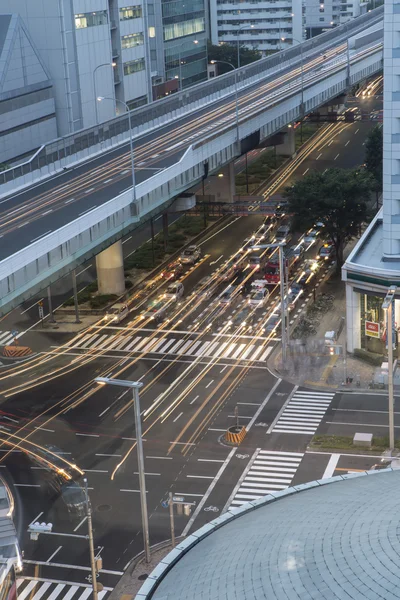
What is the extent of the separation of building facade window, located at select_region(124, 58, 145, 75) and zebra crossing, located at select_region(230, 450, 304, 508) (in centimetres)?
11450

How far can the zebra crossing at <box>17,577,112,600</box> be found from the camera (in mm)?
59562

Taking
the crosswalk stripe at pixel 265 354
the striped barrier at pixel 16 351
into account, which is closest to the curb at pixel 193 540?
the crosswalk stripe at pixel 265 354

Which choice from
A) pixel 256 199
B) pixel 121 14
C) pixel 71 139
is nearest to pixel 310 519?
pixel 71 139

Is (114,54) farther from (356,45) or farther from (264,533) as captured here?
(264,533)

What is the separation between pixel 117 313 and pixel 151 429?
1108 inches

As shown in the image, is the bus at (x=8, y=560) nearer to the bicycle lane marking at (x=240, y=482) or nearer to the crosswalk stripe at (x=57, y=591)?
the crosswalk stripe at (x=57, y=591)

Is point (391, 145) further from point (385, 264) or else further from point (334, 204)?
point (334, 204)

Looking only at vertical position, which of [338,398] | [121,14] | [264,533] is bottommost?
[338,398]

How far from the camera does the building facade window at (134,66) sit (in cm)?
17762

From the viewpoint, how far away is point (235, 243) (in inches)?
5167

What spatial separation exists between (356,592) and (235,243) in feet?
315

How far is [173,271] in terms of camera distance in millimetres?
120062

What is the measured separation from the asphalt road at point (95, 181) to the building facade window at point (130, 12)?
34163 millimetres

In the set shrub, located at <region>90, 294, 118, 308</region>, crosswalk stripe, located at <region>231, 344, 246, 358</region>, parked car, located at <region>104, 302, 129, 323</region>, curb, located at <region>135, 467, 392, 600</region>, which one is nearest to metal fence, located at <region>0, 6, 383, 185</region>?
shrub, located at <region>90, 294, 118, 308</region>
